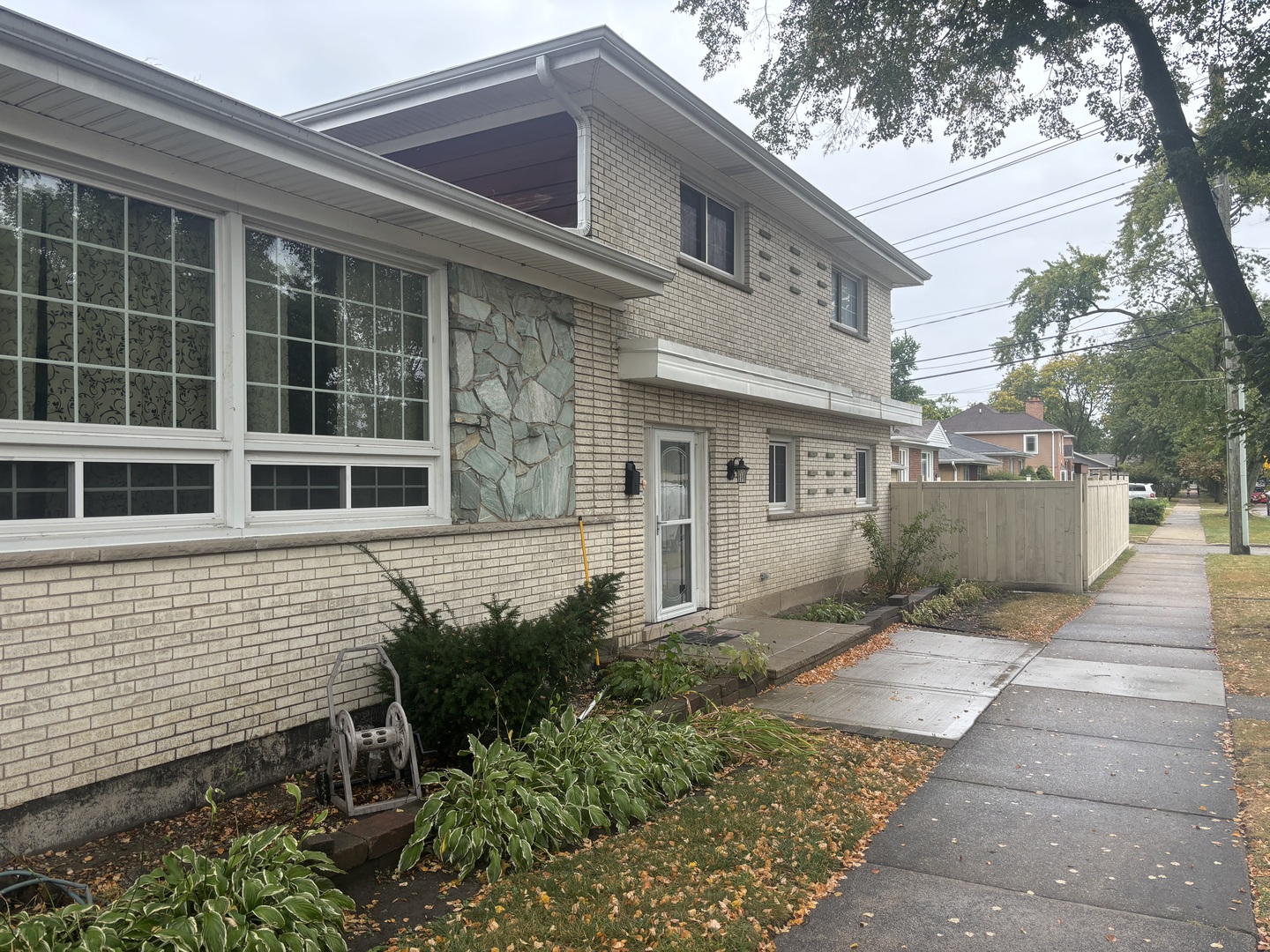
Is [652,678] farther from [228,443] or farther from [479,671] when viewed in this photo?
[228,443]

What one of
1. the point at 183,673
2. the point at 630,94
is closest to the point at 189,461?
the point at 183,673

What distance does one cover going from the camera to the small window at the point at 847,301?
13.8 metres

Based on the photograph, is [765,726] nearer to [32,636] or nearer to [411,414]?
[411,414]

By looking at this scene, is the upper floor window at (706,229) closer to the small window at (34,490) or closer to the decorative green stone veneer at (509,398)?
the decorative green stone veneer at (509,398)

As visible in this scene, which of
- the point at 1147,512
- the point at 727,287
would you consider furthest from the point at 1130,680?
the point at 1147,512

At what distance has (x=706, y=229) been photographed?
33.4 ft

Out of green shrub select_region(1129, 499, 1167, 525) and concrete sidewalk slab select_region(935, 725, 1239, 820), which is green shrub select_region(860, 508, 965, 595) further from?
green shrub select_region(1129, 499, 1167, 525)

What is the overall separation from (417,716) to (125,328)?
256 cm

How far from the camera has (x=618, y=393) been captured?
324 inches

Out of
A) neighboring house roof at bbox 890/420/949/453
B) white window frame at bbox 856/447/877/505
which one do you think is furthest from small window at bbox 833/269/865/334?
neighboring house roof at bbox 890/420/949/453

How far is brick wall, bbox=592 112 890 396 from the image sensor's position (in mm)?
8375

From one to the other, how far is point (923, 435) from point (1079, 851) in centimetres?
2524

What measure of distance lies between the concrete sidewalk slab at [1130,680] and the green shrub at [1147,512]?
114 ft

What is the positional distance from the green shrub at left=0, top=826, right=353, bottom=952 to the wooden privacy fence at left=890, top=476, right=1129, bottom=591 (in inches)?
515
